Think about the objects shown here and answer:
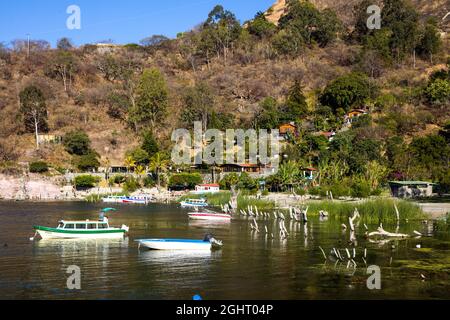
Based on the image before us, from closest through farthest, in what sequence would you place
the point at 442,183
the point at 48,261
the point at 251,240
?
the point at 48,261 < the point at 251,240 < the point at 442,183

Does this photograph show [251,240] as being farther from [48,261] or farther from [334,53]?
[334,53]

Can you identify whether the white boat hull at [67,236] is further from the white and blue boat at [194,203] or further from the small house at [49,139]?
the small house at [49,139]

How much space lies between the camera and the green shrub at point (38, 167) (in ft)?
340

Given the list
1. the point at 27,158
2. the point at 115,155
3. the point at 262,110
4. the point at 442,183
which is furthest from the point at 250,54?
the point at 442,183

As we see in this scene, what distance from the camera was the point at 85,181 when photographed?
10081 centimetres

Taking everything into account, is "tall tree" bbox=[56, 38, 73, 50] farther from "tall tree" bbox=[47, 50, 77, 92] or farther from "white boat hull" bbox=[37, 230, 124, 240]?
"white boat hull" bbox=[37, 230, 124, 240]

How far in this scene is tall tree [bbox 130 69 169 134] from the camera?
4840 inches

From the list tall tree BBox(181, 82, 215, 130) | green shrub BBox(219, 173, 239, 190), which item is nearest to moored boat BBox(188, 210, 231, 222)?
green shrub BBox(219, 173, 239, 190)

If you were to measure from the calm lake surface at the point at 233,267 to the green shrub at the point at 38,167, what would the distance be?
51879mm

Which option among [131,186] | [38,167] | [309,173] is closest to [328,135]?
[309,173]

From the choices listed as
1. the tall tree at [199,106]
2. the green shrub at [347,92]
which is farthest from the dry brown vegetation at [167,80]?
the green shrub at [347,92]
